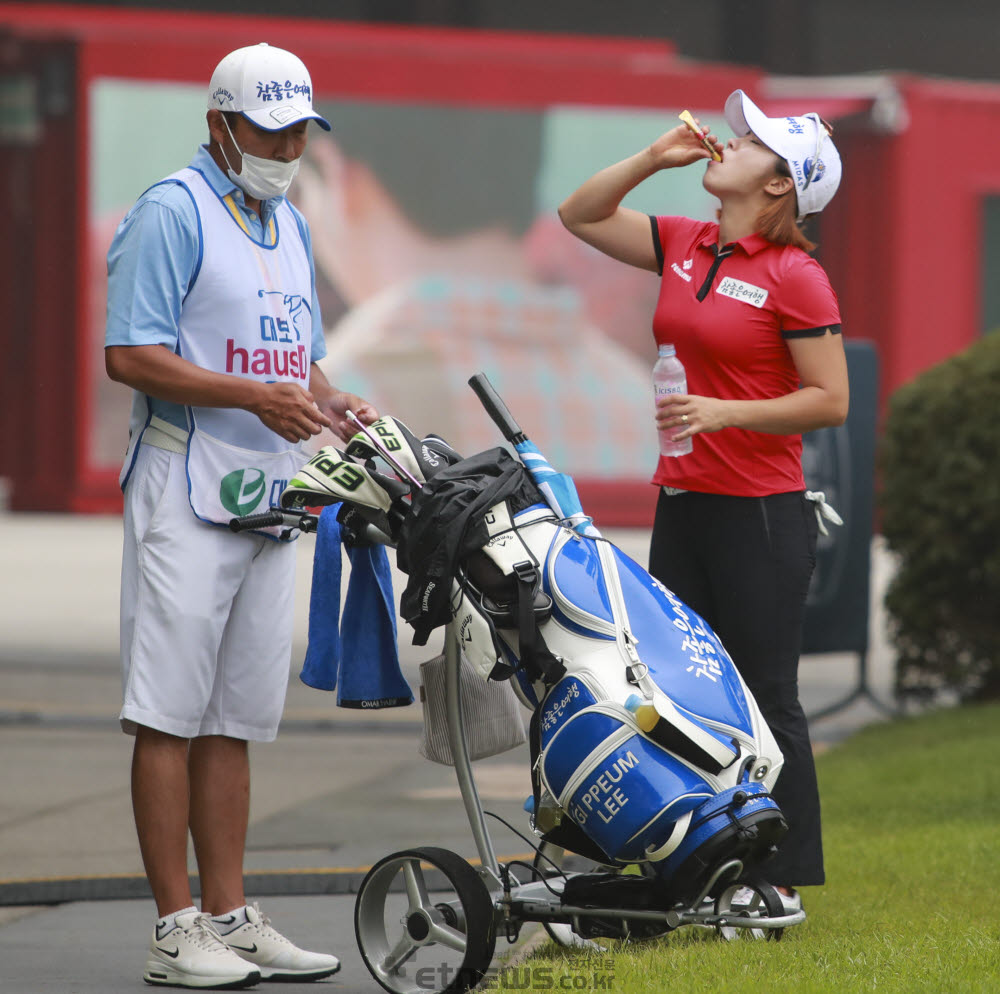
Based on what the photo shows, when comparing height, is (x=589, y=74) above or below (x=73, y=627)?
above

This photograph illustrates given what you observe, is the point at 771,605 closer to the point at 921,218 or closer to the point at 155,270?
the point at 155,270

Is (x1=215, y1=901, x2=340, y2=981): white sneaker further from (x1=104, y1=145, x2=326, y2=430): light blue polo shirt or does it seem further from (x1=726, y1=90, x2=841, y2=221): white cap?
(x1=726, y1=90, x2=841, y2=221): white cap

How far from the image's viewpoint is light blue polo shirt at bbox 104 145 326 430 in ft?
14.0

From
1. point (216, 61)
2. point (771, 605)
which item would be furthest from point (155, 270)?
point (216, 61)

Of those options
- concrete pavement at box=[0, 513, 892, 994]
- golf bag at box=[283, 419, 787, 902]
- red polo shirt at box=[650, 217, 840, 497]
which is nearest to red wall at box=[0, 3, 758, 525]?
concrete pavement at box=[0, 513, 892, 994]

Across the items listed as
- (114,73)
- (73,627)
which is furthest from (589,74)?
(73,627)

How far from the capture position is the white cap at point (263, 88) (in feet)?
14.2

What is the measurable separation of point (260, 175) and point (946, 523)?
191 inches

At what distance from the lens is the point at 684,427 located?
14.1 ft

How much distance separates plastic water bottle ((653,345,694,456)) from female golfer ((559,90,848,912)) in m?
0.05

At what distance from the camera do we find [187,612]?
14.1ft

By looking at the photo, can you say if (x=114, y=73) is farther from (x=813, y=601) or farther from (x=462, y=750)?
(x=462, y=750)

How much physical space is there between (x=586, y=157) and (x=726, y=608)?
661 inches

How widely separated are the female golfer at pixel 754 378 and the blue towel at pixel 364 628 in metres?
0.74
